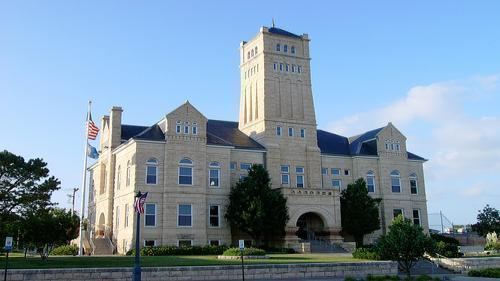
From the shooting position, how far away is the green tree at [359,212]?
53344mm

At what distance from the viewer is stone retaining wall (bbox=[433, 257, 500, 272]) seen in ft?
118

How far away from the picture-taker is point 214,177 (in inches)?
1980

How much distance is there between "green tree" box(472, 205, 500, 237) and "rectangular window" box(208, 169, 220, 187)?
110 feet

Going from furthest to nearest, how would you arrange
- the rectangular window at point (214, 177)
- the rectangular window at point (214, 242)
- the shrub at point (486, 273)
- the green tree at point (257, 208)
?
the rectangular window at point (214, 177), the rectangular window at point (214, 242), the green tree at point (257, 208), the shrub at point (486, 273)

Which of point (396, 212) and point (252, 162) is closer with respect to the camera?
point (252, 162)

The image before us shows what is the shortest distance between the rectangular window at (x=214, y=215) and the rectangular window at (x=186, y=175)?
11.1 feet

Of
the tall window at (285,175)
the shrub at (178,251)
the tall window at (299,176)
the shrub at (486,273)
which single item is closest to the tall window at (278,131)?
the tall window at (285,175)

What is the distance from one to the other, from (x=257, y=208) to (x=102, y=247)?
15.0 m

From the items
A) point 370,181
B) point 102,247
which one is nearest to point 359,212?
point 370,181

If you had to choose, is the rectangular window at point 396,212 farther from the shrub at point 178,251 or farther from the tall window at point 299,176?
the shrub at point 178,251

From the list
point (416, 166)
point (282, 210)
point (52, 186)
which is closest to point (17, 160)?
point (52, 186)

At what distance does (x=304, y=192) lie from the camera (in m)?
51.6

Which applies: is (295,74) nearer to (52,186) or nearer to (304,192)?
(304,192)

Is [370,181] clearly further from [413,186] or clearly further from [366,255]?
[366,255]
